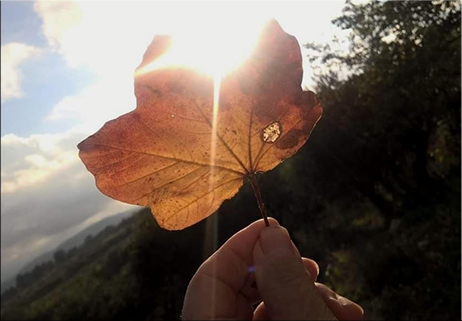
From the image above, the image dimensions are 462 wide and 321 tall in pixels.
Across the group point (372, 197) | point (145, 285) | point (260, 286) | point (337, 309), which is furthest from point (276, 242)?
point (145, 285)

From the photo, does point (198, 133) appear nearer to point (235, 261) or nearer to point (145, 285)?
point (235, 261)

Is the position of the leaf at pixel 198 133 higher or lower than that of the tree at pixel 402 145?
higher

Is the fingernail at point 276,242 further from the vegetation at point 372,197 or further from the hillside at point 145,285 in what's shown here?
the hillside at point 145,285

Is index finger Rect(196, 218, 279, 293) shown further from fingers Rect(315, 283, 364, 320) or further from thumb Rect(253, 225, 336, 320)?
fingers Rect(315, 283, 364, 320)

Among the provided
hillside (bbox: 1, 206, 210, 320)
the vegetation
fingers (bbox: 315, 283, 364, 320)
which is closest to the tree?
the vegetation

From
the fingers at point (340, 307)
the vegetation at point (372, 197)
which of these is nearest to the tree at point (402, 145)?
the vegetation at point (372, 197)

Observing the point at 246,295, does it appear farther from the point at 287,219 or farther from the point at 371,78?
the point at 287,219

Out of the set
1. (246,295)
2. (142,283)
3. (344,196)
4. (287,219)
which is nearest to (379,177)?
(344,196)
